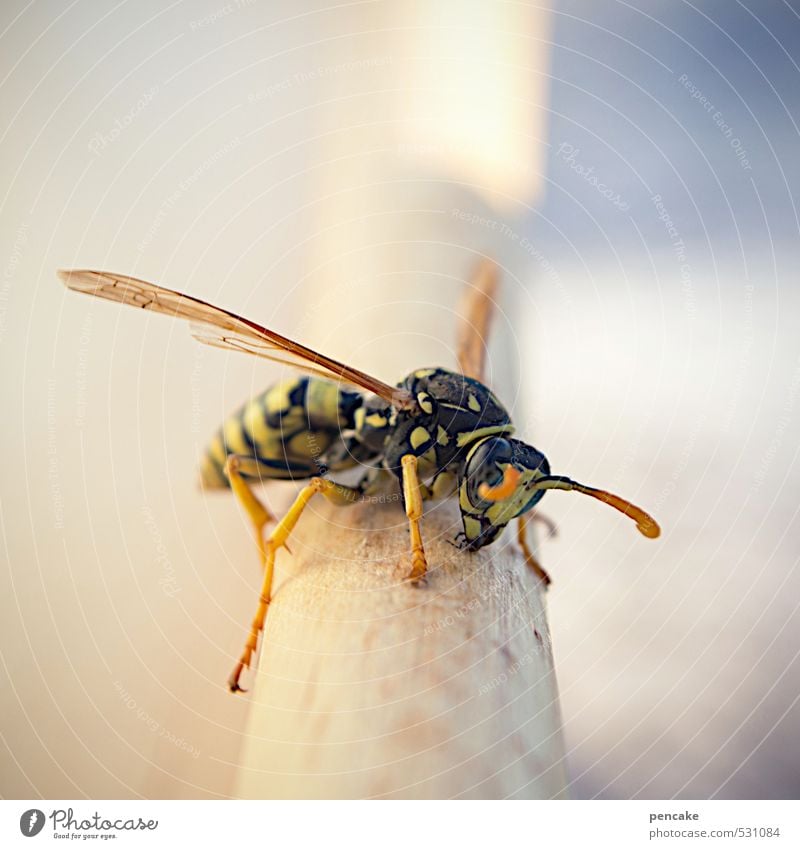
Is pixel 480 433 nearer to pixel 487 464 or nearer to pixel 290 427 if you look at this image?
pixel 487 464

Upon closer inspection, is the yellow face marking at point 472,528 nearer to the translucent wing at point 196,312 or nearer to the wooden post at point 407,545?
the wooden post at point 407,545

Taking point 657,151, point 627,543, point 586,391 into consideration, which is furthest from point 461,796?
point 657,151

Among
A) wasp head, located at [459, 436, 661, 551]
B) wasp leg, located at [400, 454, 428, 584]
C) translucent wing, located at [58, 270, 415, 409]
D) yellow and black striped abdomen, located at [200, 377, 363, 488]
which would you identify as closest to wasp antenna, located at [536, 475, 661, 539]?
wasp head, located at [459, 436, 661, 551]

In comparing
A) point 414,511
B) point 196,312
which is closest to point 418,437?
point 414,511

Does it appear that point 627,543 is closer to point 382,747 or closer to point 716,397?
point 716,397
